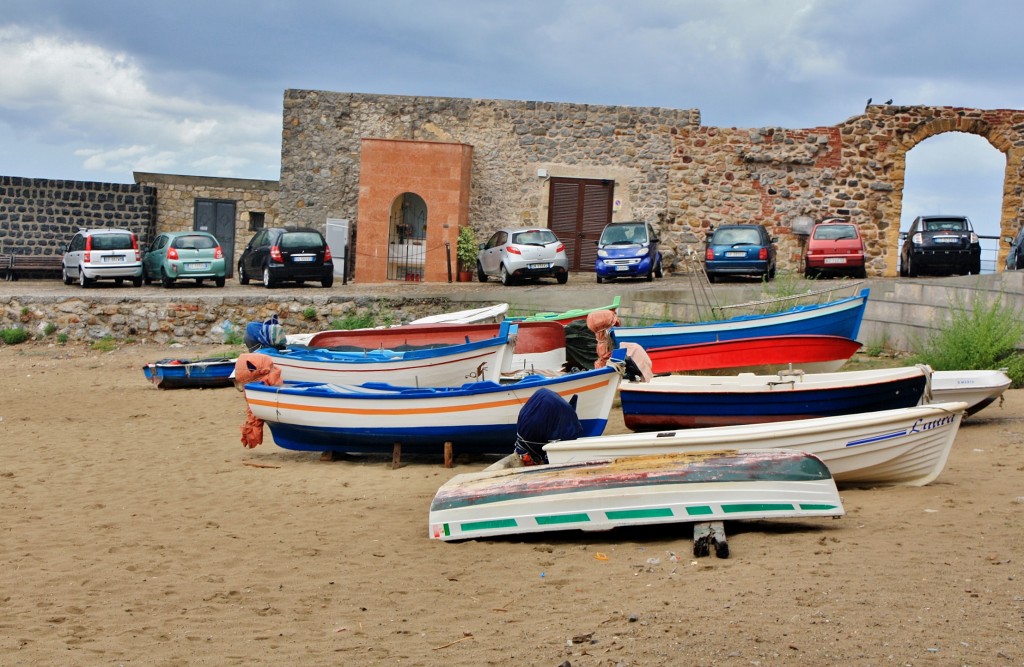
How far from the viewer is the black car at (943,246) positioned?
24.0m

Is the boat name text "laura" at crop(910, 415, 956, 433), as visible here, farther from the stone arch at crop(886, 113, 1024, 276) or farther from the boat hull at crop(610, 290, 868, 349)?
the stone arch at crop(886, 113, 1024, 276)

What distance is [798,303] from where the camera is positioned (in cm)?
1820

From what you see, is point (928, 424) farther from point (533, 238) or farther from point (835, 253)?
point (533, 238)

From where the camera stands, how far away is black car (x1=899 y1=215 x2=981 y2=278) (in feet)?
78.6

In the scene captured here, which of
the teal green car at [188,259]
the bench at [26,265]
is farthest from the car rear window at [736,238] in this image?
the bench at [26,265]

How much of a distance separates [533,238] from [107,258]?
976 centimetres

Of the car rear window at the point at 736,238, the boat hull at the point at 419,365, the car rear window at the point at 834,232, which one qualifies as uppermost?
the car rear window at the point at 834,232

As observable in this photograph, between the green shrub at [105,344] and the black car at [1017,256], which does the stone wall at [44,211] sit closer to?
the green shrub at [105,344]

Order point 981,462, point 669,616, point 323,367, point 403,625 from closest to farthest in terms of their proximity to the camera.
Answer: point 669,616 → point 403,625 → point 981,462 → point 323,367

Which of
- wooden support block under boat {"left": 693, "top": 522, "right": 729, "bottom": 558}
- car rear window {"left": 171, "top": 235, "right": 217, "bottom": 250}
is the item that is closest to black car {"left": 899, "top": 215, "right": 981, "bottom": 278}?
car rear window {"left": 171, "top": 235, "right": 217, "bottom": 250}

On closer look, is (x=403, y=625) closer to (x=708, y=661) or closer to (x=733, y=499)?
(x=708, y=661)

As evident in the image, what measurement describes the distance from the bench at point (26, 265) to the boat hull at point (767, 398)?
75.3 ft

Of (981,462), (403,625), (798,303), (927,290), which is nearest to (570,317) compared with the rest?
(798,303)

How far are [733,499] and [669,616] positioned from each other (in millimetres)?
1819
